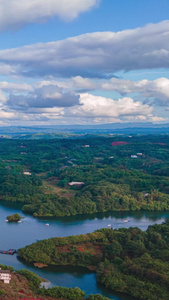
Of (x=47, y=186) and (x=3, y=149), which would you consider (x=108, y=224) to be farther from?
(x=3, y=149)

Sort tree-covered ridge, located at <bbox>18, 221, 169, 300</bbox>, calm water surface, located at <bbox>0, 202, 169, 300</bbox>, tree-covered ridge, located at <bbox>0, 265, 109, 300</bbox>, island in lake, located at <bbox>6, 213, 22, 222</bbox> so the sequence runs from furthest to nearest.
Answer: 1. island in lake, located at <bbox>6, 213, 22, 222</bbox>
2. calm water surface, located at <bbox>0, 202, 169, 300</bbox>
3. tree-covered ridge, located at <bbox>18, 221, 169, 300</bbox>
4. tree-covered ridge, located at <bbox>0, 265, 109, 300</bbox>

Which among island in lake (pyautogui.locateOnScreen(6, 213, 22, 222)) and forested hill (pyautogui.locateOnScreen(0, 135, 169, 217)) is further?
forested hill (pyautogui.locateOnScreen(0, 135, 169, 217))

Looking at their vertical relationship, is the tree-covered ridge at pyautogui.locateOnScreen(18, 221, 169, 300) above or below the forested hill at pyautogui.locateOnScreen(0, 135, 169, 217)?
below

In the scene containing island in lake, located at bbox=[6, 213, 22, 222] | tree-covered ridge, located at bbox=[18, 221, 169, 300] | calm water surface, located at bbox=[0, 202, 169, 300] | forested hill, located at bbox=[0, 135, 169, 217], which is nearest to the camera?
tree-covered ridge, located at bbox=[18, 221, 169, 300]

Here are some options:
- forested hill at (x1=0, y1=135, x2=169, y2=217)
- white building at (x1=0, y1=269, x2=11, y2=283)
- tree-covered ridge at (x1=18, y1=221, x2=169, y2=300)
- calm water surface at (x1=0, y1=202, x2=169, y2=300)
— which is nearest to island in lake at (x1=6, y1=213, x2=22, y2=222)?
calm water surface at (x1=0, y1=202, x2=169, y2=300)

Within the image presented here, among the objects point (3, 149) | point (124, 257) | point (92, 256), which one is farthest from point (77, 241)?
point (3, 149)

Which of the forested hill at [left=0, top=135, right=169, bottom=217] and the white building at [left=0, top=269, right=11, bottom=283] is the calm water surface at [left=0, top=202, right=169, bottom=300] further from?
the white building at [left=0, top=269, right=11, bottom=283]

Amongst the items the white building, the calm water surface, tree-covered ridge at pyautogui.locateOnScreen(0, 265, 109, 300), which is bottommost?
the calm water surface
